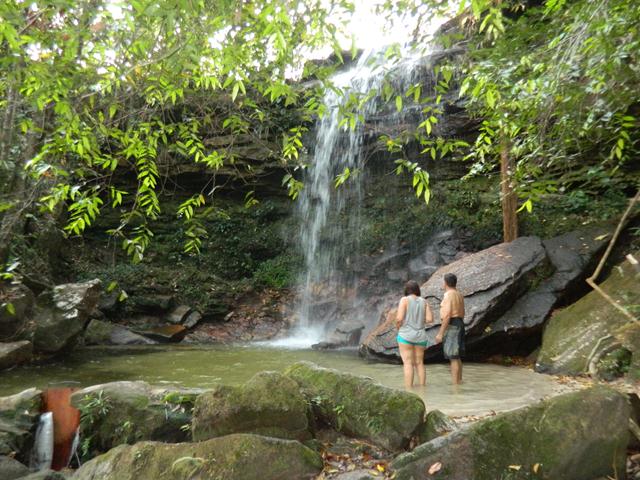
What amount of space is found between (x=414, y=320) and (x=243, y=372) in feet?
11.2

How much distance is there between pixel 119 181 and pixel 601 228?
14.8m

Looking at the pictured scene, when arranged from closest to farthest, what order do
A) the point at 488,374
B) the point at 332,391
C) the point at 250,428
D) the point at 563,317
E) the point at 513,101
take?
the point at 250,428
the point at 332,391
the point at 513,101
the point at 488,374
the point at 563,317

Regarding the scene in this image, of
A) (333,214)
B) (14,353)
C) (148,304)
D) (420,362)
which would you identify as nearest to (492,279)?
(420,362)

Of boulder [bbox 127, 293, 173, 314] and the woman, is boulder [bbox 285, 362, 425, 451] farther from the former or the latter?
boulder [bbox 127, 293, 173, 314]

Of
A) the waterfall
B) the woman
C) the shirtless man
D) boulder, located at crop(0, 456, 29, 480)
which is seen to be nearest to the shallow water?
the shirtless man

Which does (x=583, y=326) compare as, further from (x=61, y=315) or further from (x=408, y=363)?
(x=61, y=315)

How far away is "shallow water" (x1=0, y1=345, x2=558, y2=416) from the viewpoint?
6.04 m

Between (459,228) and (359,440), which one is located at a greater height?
(459,228)

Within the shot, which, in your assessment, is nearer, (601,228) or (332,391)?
(332,391)

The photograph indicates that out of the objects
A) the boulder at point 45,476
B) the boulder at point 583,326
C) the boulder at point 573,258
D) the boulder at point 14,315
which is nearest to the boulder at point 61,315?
the boulder at point 14,315

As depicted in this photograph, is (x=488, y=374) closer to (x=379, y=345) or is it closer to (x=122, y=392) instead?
(x=379, y=345)

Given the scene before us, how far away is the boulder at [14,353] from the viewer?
817cm

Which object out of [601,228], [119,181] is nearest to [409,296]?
[601,228]

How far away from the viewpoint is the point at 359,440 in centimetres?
448
